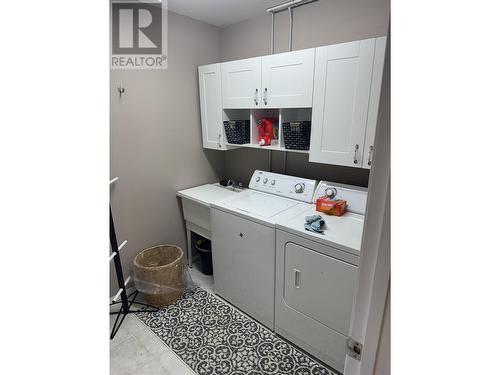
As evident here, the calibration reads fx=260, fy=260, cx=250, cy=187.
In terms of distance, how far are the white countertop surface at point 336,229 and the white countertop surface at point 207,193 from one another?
2.71 feet

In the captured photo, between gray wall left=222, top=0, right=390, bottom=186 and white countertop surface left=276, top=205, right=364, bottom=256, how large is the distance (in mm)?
451

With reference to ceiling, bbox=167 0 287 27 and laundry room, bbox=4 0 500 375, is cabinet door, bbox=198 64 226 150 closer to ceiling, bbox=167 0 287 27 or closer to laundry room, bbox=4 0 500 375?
laundry room, bbox=4 0 500 375

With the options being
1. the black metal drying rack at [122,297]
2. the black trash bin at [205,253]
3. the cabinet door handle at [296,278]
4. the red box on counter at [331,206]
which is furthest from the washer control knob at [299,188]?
the black metal drying rack at [122,297]

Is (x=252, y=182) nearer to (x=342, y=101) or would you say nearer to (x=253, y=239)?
(x=253, y=239)

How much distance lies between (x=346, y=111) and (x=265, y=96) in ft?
2.29

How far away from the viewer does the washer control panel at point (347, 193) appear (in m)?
1.94

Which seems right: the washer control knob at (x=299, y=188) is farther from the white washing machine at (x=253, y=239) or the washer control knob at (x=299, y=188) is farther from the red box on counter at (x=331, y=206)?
the red box on counter at (x=331, y=206)

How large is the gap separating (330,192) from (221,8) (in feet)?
6.12

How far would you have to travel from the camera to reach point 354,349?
0.74 meters

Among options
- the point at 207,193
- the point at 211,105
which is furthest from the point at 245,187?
the point at 211,105
